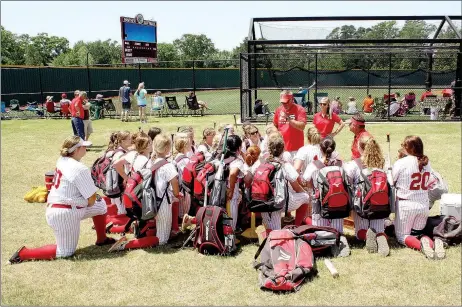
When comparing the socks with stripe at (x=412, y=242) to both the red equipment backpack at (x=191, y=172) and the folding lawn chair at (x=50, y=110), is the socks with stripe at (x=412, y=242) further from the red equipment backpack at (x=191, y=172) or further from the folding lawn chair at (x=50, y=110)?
the folding lawn chair at (x=50, y=110)

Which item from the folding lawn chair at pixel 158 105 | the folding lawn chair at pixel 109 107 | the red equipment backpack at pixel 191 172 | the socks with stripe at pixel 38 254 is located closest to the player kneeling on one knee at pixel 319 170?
the red equipment backpack at pixel 191 172

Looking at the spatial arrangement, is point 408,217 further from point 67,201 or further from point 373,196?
point 67,201

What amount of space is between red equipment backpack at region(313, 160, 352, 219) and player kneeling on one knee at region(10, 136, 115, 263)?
2605 mm

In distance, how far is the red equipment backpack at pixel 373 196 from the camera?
5.32 m

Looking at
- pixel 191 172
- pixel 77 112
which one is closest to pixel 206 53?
pixel 77 112

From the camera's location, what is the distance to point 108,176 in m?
6.36

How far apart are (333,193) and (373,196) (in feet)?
1.48

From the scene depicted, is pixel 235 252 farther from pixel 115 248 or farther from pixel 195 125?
Result: pixel 195 125

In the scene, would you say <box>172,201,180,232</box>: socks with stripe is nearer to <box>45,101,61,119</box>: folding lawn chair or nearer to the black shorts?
the black shorts

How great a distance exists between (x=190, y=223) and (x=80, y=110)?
7194 mm

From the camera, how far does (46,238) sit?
6.21 meters

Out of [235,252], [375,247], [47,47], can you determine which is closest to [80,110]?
[235,252]

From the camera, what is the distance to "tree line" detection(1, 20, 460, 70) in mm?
19203

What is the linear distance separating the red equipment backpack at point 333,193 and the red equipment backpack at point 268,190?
0.42 m
